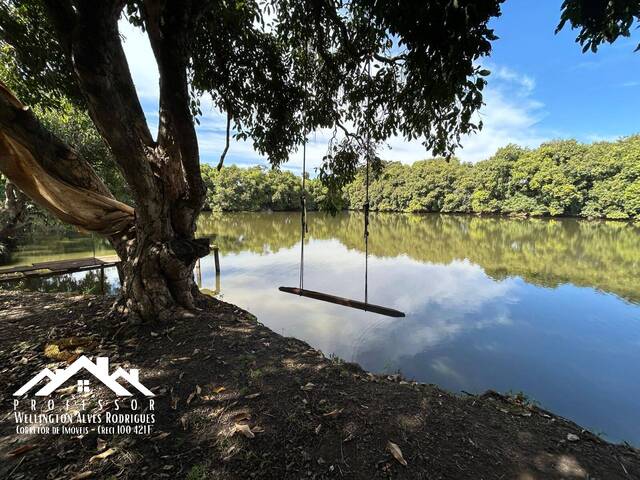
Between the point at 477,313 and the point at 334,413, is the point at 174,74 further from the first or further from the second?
the point at 477,313

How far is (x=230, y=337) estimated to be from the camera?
9.11 ft

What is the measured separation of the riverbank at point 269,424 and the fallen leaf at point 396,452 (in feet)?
0.04

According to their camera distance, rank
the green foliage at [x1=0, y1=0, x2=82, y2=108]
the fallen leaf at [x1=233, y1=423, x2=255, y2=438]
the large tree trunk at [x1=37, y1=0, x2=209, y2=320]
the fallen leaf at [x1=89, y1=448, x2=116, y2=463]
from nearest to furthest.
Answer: the fallen leaf at [x1=89, y1=448, x2=116, y2=463]
the fallen leaf at [x1=233, y1=423, x2=255, y2=438]
the large tree trunk at [x1=37, y1=0, x2=209, y2=320]
the green foliage at [x1=0, y1=0, x2=82, y2=108]

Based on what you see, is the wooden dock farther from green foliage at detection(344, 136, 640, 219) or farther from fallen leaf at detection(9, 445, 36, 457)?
green foliage at detection(344, 136, 640, 219)

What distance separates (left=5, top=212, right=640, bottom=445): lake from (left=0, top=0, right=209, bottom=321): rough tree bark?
115 inches

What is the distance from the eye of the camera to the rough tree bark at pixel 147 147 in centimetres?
214

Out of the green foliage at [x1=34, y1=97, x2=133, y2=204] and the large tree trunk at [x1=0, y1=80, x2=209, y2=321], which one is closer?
the large tree trunk at [x1=0, y1=80, x2=209, y2=321]

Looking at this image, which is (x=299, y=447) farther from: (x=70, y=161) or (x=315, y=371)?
(x=70, y=161)

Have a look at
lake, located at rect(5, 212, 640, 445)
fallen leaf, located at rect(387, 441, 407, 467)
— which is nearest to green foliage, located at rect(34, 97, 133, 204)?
lake, located at rect(5, 212, 640, 445)

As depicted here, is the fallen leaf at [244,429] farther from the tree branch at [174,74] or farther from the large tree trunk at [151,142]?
the tree branch at [174,74]

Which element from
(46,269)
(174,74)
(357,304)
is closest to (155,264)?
(174,74)

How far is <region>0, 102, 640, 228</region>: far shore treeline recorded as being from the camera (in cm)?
2548

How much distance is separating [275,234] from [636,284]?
1646cm

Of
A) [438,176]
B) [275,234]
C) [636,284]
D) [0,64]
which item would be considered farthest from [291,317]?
[438,176]
